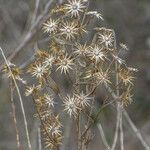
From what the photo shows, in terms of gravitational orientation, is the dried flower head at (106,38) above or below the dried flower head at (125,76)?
above

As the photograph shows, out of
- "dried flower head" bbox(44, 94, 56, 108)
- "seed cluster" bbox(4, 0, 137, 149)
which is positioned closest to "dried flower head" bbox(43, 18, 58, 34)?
"seed cluster" bbox(4, 0, 137, 149)

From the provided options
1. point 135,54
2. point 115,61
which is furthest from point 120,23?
point 115,61

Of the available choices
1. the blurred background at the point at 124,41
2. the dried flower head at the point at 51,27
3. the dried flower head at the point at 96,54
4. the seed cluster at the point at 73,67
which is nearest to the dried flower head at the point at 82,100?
the seed cluster at the point at 73,67

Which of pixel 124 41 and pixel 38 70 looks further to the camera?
pixel 124 41

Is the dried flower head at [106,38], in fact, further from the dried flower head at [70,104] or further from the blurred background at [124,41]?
the blurred background at [124,41]

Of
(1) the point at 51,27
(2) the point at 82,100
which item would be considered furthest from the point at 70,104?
(1) the point at 51,27

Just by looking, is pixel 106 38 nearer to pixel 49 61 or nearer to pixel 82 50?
pixel 82 50

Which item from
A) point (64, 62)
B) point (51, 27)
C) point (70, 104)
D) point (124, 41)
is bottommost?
point (70, 104)

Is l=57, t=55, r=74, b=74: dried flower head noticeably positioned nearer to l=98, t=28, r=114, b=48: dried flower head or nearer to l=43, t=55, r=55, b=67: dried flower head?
l=43, t=55, r=55, b=67: dried flower head

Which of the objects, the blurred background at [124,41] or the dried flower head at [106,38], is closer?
the dried flower head at [106,38]

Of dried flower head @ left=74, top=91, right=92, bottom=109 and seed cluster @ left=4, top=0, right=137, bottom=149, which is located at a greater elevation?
seed cluster @ left=4, top=0, right=137, bottom=149

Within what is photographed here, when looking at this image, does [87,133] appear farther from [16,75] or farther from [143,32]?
[143,32]
